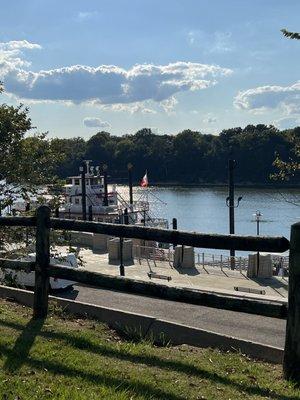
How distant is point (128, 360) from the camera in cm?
Answer: 457

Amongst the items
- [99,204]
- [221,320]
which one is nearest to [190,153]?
[99,204]

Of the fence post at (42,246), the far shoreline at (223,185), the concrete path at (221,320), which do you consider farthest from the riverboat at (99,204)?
the far shoreline at (223,185)

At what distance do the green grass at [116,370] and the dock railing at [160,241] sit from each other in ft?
1.20

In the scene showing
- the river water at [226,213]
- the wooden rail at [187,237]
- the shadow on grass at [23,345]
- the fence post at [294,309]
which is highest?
the wooden rail at [187,237]

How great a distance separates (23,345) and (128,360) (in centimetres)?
98

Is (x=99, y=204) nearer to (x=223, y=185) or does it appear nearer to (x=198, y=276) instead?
(x=198, y=276)

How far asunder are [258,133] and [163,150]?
95.9 ft

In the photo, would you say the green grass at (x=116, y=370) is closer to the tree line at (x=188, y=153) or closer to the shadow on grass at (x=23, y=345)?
the shadow on grass at (x=23, y=345)

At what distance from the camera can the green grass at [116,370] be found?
3.88m

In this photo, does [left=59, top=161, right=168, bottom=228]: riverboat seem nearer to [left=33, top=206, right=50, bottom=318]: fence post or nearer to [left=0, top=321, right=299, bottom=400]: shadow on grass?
[left=33, top=206, right=50, bottom=318]: fence post

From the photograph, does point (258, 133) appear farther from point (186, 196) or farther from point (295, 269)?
point (295, 269)

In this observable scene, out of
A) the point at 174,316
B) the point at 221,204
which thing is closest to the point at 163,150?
the point at 221,204

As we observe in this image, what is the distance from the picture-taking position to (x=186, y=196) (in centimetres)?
9850

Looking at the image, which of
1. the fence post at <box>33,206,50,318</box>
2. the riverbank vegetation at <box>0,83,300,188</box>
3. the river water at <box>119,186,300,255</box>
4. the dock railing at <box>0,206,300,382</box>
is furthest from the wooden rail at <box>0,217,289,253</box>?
the riverbank vegetation at <box>0,83,300,188</box>
